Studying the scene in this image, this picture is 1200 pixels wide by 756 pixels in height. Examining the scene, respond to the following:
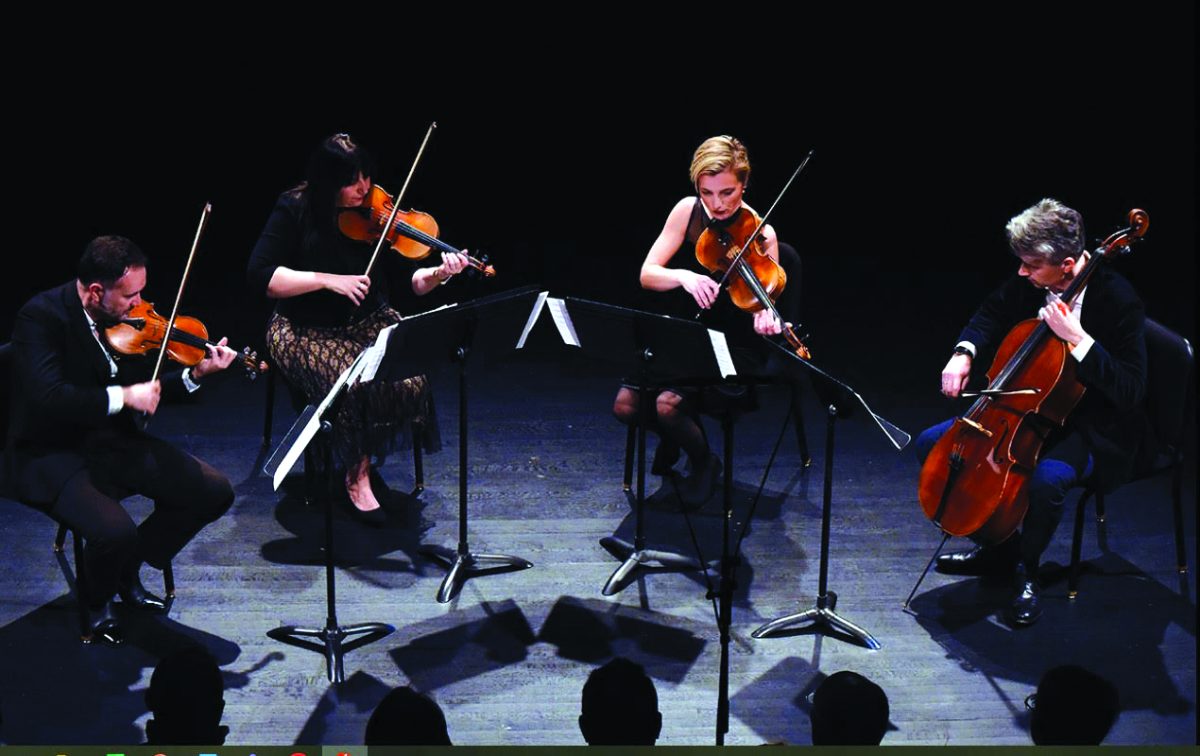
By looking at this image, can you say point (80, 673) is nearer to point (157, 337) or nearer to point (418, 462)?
point (157, 337)

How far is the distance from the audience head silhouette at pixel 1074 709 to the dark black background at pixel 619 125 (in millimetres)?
3940

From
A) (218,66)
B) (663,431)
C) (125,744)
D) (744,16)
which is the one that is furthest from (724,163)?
(218,66)

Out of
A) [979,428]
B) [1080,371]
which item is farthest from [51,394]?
[1080,371]

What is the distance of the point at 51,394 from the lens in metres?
3.46

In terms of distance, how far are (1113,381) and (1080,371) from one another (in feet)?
0.34

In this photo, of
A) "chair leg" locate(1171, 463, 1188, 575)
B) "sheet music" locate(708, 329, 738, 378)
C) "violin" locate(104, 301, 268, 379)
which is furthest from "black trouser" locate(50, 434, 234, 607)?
"chair leg" locate(1171, 463, 1188, 575)

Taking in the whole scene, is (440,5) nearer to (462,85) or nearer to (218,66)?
(462,85)

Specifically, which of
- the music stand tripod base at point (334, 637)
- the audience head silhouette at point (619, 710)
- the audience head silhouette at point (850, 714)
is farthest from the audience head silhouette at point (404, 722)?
the music stand tripod base at point (334, 637)

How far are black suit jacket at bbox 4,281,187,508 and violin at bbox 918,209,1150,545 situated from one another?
89.4 inches

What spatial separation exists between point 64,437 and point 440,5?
376 cm

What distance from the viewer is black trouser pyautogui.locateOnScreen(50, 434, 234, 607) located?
346 cm

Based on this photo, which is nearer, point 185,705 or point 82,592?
point 185,705

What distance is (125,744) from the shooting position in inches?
122

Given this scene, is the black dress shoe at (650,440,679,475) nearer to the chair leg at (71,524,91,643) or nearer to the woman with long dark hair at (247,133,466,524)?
the woman with long dark hair at (247,133,466,524)
